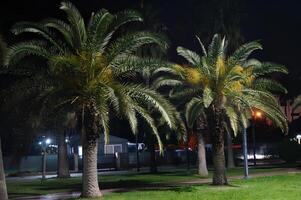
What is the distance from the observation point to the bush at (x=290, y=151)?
43250 mm

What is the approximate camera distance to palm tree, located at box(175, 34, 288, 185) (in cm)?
2344

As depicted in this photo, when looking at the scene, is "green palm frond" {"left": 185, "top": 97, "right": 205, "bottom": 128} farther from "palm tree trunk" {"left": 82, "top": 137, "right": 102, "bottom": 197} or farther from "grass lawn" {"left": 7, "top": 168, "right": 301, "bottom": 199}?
"palm tree trunk" {"left": 82, "top": 137, "right": 102, "bottom": 197}

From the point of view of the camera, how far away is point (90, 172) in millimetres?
19984

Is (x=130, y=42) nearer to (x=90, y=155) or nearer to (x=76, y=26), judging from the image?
(x=76, y=26)

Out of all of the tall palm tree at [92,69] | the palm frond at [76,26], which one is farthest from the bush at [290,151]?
the palm frond at [76,26]

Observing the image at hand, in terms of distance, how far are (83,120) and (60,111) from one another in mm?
1311

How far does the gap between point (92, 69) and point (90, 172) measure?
4069 mm

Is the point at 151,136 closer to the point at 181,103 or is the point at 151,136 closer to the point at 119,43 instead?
the point at 181,103

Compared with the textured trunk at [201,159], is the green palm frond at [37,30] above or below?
above

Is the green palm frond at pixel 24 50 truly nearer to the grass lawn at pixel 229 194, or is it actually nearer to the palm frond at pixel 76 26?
the palm frond at pixel 76 26

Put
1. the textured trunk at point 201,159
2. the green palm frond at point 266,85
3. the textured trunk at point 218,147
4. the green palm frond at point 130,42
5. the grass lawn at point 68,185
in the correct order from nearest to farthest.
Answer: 1. the green palm frond at point 130,42
2. the textured trunk at point 218,147
3. the green palm frond at point 266,85
4. the grass lawn at point 68,185
5. the textured trunk at point 201,159

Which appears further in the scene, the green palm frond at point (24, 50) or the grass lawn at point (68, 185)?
the grass lawn at point (68, 185)

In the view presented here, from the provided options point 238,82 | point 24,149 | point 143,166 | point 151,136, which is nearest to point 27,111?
point 238,82

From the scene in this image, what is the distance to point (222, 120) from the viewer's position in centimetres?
2428
